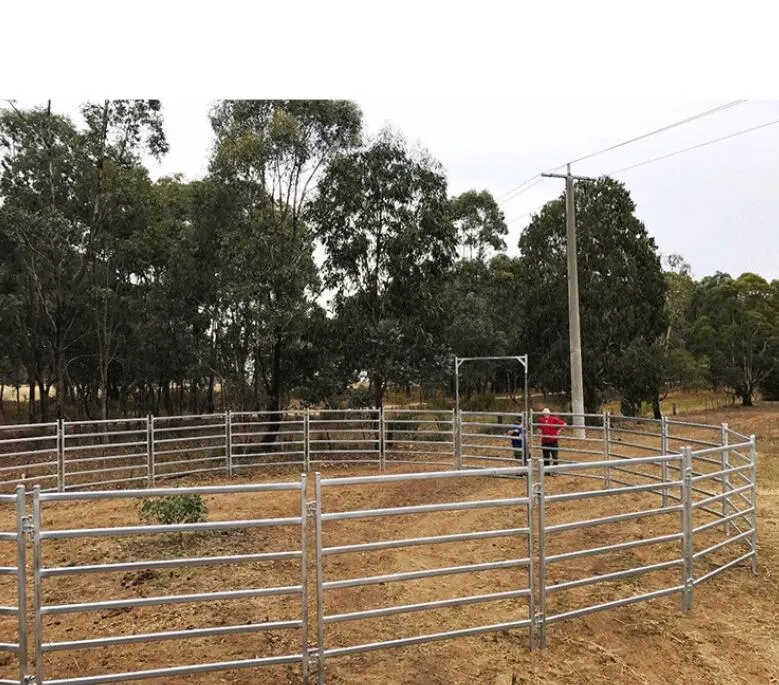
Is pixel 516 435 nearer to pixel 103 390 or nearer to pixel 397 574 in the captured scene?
pixel 397 574

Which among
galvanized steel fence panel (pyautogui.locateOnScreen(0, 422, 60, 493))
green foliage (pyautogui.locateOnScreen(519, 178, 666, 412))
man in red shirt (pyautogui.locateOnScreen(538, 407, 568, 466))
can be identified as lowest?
galvanized steel fence panel (pyautogui.locateOnScreen(0, 422, 60, 493))

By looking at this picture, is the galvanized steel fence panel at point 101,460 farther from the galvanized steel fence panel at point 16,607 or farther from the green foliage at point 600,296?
the green foliage at point 600,296

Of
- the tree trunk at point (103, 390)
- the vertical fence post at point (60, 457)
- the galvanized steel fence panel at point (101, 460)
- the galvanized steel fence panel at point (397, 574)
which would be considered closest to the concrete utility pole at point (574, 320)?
the galvanized steel fence panel at point (101, 460)

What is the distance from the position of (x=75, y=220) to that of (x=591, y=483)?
15.1m

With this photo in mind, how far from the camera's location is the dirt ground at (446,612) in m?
3.94

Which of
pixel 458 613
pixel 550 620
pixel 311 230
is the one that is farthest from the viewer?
pixel 311 230

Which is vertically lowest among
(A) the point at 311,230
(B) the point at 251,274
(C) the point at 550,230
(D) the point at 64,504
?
(D) the point at 64,504

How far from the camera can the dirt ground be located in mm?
3943

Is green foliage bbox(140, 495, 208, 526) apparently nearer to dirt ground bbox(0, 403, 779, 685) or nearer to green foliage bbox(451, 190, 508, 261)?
dirt ground bbox(0, 403, 779, 685)

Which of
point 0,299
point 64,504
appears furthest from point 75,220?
point 64,504

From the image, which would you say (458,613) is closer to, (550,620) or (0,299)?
(550,620)

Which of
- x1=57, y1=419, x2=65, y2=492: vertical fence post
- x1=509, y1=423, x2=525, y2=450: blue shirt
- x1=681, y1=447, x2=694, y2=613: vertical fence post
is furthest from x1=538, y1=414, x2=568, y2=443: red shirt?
x1=57, y1=419, x2=65, y2=492: vertical fence post

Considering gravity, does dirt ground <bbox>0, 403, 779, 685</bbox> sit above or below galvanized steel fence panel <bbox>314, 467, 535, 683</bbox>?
below

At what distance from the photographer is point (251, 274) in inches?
593
